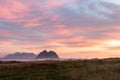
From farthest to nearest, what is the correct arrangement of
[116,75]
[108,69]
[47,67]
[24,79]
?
[47,67] → [108,69] → [24,79] → [116,75]

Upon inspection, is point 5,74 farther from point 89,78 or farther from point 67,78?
point 89,78

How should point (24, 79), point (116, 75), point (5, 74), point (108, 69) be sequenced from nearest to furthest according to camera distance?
1. point (116, 75)
2. point (24, 79)
3. point (108, 69)
4. point (5, 74)

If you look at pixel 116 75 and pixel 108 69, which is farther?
pixel 108 69

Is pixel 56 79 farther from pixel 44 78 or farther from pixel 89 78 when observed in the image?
pixel 89 78

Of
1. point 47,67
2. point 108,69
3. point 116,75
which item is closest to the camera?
point 116,75

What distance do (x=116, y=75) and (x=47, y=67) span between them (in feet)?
36.8

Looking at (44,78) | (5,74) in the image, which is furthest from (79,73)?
(5,74)

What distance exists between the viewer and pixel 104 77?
21875mm

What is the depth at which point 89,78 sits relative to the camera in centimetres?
Answer: 2191

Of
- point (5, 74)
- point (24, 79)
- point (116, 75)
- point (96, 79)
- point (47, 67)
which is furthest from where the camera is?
point (47, 67)

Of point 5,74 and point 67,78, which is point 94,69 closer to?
point 67,78

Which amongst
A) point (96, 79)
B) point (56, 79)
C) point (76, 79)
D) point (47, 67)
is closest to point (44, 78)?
point (56, 79)

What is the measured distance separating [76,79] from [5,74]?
8.64 m

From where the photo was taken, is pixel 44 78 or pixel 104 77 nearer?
pixel 104 77
